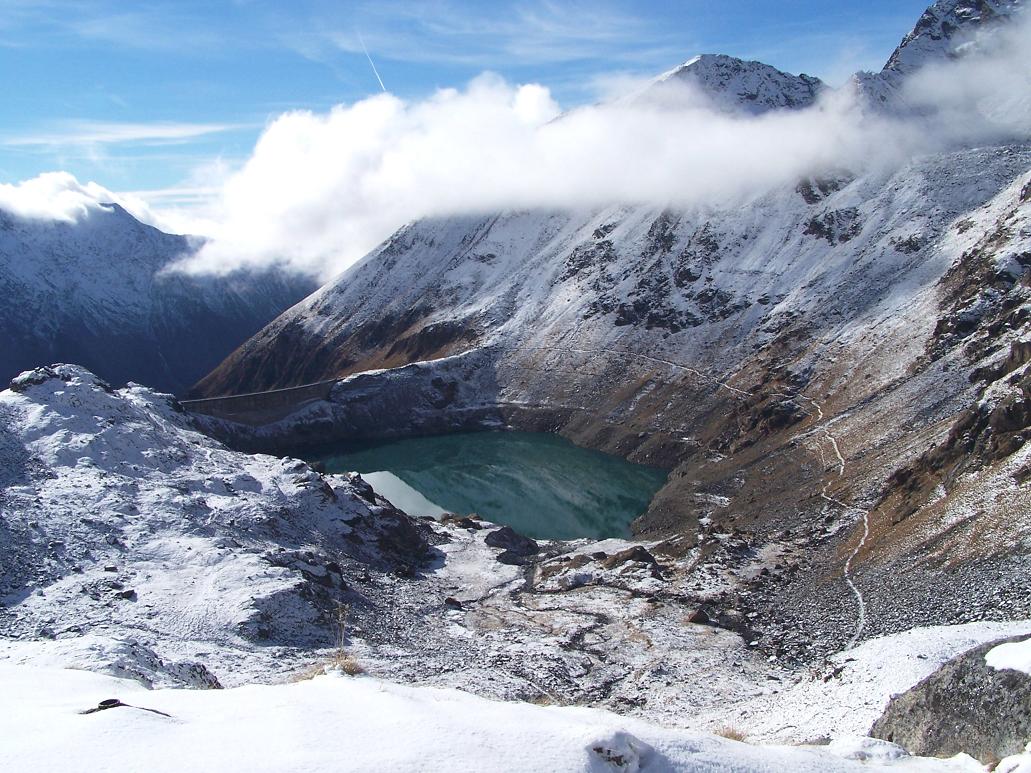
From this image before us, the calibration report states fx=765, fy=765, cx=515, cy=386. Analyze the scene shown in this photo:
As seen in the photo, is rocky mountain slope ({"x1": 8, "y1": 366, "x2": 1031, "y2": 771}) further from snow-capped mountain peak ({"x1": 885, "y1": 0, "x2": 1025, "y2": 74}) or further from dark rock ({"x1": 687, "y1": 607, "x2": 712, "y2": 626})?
snow-capped mountain peak ({"x1": 885, "y1": 0, "x2": 1025, "y2": 74})

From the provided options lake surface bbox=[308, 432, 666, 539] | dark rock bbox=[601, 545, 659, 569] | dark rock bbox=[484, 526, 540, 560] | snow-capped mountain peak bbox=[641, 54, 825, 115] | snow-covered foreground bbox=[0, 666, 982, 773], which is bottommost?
lake surface bbox=[308, 432, 666, 539]

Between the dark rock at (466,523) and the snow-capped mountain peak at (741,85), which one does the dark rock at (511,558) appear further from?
the snow-capped mountain peak at (741,85)

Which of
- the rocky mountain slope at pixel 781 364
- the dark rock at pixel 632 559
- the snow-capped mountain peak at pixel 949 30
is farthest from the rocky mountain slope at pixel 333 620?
the snow-capped mountain peak at pixel 949 30

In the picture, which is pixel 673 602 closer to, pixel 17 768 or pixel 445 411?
pixel 17 768

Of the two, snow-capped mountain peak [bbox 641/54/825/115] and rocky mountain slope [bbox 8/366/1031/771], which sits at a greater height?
snow-capped mountain peak [bbox 641/54/825/115]

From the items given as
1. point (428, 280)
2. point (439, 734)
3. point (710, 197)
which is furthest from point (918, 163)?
point (439, 734)

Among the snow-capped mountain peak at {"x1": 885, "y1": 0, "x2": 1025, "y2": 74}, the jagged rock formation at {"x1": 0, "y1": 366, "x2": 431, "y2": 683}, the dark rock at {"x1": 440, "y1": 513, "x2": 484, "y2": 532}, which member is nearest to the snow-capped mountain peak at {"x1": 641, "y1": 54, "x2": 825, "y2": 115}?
the snow-capped mountain peak at {"x1": 885, "y1": 0, "x2": 1025, "y2": 74}
